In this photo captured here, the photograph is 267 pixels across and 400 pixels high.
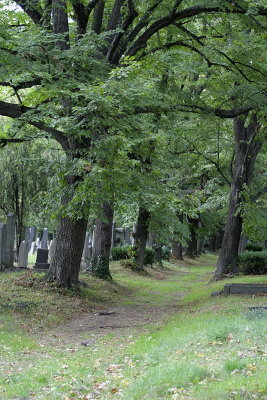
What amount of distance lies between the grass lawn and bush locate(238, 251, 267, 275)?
946 centimetres

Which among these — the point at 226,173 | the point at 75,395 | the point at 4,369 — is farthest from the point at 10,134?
the point at 226,173

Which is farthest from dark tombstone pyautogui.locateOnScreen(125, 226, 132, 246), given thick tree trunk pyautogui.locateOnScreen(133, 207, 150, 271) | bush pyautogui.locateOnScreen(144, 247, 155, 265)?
thick tree trunk pyautogui.locateOnScreen(133, 207, 150, 271)

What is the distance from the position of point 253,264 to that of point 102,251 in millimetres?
7509

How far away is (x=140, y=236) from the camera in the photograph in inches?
1050

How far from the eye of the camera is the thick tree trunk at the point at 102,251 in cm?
2067

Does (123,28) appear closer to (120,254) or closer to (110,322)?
(110,322)

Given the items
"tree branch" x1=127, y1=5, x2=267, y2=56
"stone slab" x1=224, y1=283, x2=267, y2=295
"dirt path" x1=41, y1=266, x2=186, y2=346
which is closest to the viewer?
"dirt path" x1=41, y1=266, x2=186, y2=346

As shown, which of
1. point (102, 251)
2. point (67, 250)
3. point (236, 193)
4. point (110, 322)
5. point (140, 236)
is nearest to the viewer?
point (110, 322)

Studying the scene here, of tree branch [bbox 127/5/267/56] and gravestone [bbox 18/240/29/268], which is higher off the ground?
tree branch [bbox 127/5/267/56]

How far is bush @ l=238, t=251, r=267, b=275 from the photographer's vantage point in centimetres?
2442

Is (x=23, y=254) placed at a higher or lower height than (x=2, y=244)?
lower

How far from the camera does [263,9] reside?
1377cm

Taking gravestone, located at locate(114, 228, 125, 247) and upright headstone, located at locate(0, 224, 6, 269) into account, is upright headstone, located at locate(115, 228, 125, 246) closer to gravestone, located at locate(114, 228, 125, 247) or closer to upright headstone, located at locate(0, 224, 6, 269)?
gravestone, located at locate(114, 228, 125, 247)

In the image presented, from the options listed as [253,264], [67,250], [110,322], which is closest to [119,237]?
[253,264]
